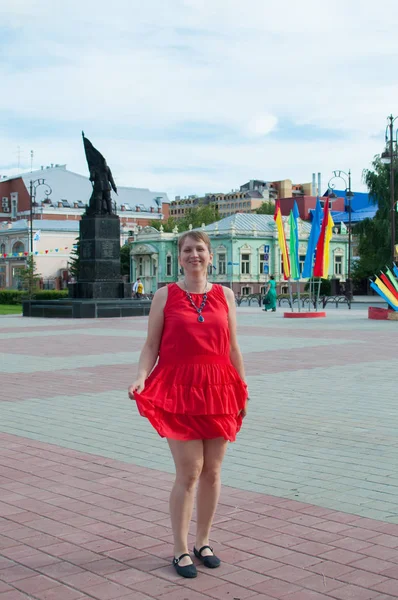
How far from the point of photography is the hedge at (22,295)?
4437 cm

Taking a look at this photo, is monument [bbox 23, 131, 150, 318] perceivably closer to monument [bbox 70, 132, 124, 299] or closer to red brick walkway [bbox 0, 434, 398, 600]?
monument [bbox 70, 132, 124, 299]

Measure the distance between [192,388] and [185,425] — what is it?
184mm

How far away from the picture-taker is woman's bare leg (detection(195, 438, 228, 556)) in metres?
4.08

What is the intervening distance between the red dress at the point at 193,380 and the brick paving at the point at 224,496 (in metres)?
0.73

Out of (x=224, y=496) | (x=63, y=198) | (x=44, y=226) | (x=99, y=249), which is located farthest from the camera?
(x=63, y=198)

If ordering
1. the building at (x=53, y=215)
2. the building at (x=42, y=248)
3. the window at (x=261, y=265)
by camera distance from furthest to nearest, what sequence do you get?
the building at (x=53, y=215)
the building at (x=42, y=248)
the window at (x=261, y=265)

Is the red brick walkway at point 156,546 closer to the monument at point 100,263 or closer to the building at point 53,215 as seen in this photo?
the monument at point 100,263

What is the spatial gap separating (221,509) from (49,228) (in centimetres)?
7783

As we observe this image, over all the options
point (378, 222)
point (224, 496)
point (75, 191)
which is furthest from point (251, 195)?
point (224, 496)

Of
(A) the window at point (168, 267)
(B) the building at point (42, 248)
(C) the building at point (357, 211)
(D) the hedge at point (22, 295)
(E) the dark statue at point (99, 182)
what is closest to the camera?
(E) the dark statue at point (99, 182)

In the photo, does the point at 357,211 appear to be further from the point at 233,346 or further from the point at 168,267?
the point at 233,346

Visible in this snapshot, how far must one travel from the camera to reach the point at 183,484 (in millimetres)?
4031

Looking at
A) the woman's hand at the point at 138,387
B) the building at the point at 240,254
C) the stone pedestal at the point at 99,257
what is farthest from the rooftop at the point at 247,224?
the woman's hand at the point at 138,387

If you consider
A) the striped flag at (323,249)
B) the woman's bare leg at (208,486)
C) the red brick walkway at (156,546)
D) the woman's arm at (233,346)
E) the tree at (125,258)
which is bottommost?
the red brick walkway at (156,546)
